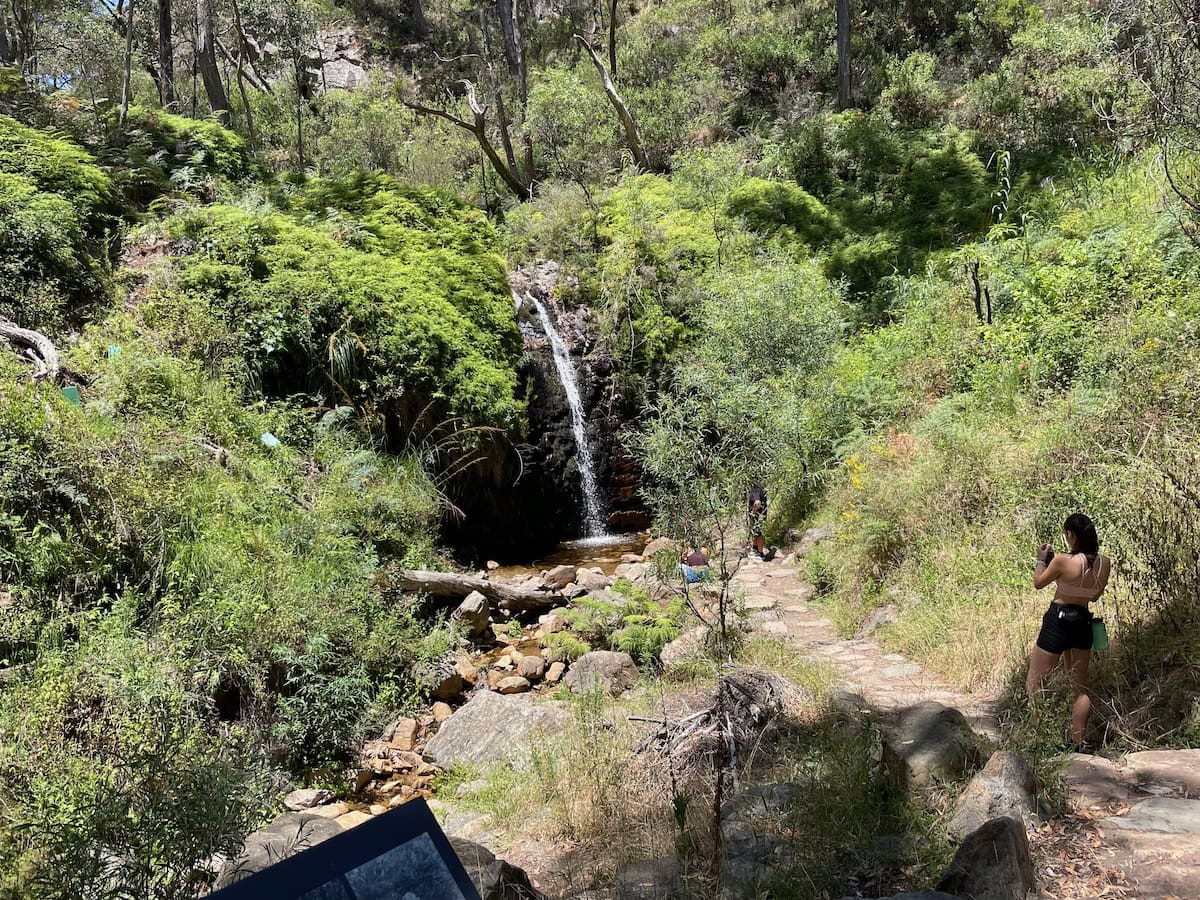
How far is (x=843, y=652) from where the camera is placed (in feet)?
21.7

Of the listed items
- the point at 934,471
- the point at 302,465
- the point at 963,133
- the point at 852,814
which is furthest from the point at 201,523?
the point at 963,133

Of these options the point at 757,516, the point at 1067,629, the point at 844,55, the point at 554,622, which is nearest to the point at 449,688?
the point at 554,622

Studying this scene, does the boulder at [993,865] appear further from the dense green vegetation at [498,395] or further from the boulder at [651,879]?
the dense green vegetation at [498,395]

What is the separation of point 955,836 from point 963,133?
56.9ft

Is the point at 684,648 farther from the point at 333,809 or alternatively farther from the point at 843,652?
the point at 333,809

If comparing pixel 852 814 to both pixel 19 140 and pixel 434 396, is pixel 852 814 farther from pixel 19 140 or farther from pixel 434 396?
pixel 19 140

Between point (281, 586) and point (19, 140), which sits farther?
point (19, 140)

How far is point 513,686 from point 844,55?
17.0m

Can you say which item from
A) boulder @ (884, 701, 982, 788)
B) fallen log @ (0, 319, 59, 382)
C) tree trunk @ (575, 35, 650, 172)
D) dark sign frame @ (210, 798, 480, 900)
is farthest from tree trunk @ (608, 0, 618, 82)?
dark sign frame @ (210, 798, 480, 900)

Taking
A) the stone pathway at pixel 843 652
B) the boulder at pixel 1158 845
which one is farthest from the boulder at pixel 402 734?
the boulder at pixel 1158 845

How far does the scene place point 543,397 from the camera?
1283cm

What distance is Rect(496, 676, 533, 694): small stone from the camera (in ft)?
23.8

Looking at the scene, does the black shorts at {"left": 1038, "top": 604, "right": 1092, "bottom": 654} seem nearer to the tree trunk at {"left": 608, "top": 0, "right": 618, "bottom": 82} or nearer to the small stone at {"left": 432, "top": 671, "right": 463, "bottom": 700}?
the small stone at {"left": 432, "top": 671, "right": 463, "bottom": 700}

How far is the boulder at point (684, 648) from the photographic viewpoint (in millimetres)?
6609
